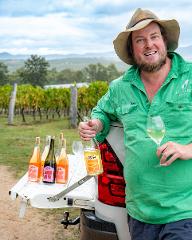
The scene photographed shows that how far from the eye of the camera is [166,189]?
2.37 meters

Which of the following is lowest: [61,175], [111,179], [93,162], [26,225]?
[26,225]

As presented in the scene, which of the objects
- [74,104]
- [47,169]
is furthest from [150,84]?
[74,104]

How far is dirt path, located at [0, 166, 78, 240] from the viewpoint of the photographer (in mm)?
4969

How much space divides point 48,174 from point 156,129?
1.40m

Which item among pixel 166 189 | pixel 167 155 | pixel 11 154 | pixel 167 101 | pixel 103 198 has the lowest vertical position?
pixel 11 154

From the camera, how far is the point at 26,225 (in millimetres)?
5301

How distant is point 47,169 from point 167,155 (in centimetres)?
144

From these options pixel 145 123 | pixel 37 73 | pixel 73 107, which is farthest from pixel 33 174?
pixel 37 73

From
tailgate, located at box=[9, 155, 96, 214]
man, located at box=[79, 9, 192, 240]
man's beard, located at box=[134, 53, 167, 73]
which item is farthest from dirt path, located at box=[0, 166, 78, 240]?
man's beard, located at box=[134, 53, 167, 73]

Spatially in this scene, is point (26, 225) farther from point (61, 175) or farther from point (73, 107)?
point (73, 107)

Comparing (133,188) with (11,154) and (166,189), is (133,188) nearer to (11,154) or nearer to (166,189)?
(166,189)

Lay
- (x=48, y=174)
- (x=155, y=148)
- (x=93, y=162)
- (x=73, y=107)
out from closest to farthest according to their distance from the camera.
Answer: (x=155, y=148) → (x=93, y=162) → (x=48, y=174) → (x=73, y=107)

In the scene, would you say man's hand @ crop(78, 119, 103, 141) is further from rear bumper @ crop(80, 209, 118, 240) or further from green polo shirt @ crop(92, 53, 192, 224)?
rear bumper @ crop(80, 209, 118, 240)

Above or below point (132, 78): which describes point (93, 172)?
below
